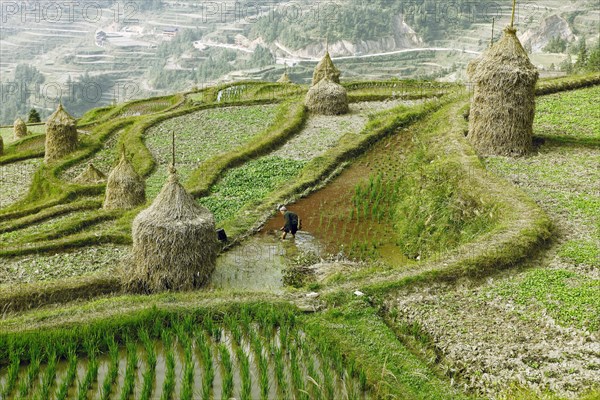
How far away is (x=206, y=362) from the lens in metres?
7.93

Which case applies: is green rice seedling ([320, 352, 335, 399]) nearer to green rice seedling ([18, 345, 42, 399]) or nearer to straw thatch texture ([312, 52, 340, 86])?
green rice seedling ([18, 345, 42, 399])

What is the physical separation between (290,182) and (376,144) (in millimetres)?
3933

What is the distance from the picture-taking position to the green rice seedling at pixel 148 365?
7429mm

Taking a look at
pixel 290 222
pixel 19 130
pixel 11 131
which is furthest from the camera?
pixel 11 131

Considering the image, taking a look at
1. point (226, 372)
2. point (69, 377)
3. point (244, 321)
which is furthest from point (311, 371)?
Answer: point (69, 377)

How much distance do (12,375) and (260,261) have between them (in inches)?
210

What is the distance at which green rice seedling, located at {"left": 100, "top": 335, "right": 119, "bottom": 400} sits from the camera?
7.45 metres

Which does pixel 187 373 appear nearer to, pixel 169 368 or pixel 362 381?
pixel 169 368

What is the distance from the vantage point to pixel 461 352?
829cm

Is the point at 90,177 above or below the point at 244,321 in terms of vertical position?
below

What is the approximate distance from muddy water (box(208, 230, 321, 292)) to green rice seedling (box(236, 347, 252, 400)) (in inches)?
87.7

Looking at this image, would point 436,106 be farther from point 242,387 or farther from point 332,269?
point 242,387

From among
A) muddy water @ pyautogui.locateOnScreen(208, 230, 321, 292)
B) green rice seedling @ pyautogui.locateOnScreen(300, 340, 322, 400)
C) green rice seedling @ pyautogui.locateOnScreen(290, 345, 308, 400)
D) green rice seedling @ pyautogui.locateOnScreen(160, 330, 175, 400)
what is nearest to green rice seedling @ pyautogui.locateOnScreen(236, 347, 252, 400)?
green rice seedling @ pyautogui.locateOnScreen(290, 345, 308, 400)

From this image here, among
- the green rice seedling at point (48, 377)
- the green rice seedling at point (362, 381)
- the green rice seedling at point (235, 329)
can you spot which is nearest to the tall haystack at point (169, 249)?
the green rice seedling at point (235, 329)
